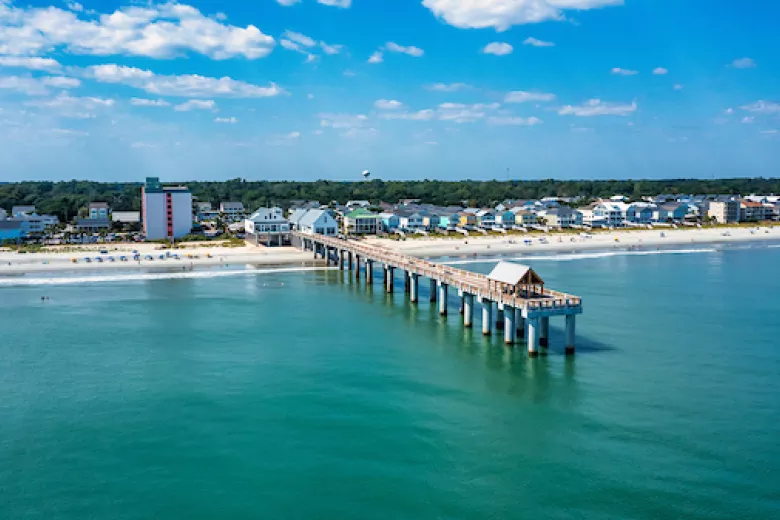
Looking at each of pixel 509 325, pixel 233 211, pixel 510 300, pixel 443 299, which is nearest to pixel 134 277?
pixel 443 299

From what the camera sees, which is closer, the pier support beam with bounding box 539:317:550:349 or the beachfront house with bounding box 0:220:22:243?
the pier support beam with bounding box 539:317:550:349

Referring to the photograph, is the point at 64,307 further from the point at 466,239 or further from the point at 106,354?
the point at 466,239

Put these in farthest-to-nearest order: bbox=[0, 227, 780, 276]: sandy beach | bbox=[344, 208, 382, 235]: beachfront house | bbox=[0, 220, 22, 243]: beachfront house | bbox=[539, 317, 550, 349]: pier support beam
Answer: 1. bbox=[344, 208, 382, 235]: beachfront house
2. bbox=[0, 220, 22, 243]: beachfront house
3. bbox=[0, 227, 780, 276]: sandy beach
4. bbox=[539, 317, 550, 349]: pier support beam

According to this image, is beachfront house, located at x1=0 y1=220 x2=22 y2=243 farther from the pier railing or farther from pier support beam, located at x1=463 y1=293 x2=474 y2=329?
pier support beam, located at x1=463 y1=293 x2=474 y2=329

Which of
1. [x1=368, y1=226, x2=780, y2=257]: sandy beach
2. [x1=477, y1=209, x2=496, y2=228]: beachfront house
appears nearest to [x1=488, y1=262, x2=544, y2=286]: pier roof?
[x1=368, y1=226, x2=780, y2=257]: sandy beach

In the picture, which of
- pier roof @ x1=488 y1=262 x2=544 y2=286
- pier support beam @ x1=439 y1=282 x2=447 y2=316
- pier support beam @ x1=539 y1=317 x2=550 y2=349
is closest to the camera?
pier roof @ x1=488 y1=262 x2=544 y2=286

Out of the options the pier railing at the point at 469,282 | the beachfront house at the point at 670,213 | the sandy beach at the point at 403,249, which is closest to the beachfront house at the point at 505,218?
the sandy beach at the point at 403,249
